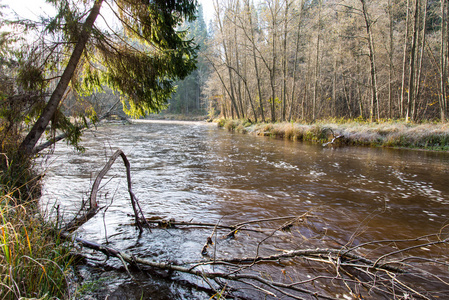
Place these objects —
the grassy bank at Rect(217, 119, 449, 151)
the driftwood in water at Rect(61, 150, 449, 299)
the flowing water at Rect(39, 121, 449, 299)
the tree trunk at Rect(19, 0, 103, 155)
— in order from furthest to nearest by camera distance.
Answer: the grassy bank at Rect(217, 119, 449, 151) < the tree trunk at Rect(19, 0, 103, 155) < the flowing water at Rect(39, 121, 449, 299) < the driftwood in water at Rect(61, 150, 449, 299)

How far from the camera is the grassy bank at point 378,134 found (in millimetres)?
10352

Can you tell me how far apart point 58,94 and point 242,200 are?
355 cm

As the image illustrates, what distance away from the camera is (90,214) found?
241 cm

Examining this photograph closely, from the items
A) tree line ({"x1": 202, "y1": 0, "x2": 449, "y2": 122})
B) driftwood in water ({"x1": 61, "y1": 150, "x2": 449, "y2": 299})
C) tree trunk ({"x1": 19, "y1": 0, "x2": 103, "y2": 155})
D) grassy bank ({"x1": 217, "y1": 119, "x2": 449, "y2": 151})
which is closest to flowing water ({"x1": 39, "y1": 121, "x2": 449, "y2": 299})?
driftwood in water ({"x1": 61, "y1": 150, "x2": 449, "y2": 299})

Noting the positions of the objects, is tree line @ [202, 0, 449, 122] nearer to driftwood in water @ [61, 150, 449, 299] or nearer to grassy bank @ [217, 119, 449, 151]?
grassy bank @ [217, 119, 449, 151]

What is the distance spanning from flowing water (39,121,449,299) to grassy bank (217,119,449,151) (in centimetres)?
145

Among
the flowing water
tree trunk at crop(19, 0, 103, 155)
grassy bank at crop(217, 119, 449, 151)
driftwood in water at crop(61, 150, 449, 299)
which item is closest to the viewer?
driftwood in water at crop(61, 150, 449, 299)

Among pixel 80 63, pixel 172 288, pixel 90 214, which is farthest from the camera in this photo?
pixel 80 63

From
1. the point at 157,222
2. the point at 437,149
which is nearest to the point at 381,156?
the point at 437,149

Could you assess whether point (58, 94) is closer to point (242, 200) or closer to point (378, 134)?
point (242, 200)

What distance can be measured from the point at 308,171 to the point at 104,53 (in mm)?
5750

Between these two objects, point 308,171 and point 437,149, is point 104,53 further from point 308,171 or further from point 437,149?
point 437,149

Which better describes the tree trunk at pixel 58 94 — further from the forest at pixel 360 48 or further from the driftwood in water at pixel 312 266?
the forest at pixel 360 48

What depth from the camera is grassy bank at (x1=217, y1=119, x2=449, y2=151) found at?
408 inches
